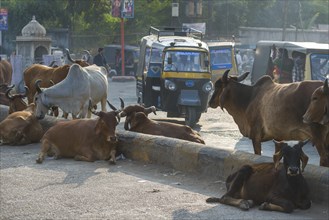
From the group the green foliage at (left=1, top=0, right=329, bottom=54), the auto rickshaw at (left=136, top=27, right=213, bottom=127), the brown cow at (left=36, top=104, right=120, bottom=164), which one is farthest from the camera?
the green foliage at (left=1, top=0, right=329, bottom=54)

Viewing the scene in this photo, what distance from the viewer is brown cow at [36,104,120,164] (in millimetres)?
10516

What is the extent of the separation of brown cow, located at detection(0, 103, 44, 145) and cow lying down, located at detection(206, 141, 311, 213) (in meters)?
5.56

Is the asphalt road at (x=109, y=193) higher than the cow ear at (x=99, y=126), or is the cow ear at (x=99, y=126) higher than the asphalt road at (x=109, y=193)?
the cow ear at (x=99, y=126)

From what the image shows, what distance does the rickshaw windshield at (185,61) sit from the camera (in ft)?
55.6

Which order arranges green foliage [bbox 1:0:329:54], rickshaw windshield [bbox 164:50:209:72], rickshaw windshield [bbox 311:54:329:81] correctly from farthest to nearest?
green foliage [bbox 1:0:329:54], rickshaw windshield [bbox 164:50:209:72], rickshaw windshield [bbox 311:54:329:81]

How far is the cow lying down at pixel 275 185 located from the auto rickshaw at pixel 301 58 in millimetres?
8479

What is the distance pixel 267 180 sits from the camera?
7.50 meters

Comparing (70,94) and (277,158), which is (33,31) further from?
(277,158)

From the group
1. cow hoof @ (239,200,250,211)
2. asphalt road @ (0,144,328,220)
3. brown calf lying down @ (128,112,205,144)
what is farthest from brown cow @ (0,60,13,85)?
cow hoof @ (239,200,250,211)

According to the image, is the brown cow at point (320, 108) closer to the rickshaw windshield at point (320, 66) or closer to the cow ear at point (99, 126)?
the cow ear at point (99, 126)

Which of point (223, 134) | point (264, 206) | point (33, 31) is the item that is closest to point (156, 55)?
point (223, 134)

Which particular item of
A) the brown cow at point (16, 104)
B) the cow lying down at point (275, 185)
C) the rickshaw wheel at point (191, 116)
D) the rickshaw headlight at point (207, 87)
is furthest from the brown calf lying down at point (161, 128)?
the rickshaw headlight at point (207, 87)

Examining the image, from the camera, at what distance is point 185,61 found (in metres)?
17.0

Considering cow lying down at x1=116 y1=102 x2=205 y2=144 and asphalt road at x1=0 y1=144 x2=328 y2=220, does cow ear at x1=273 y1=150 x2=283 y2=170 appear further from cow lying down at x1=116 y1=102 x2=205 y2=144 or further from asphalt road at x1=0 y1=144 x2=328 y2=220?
cow lying down at x1=116 y1=102 x2=205 y2=144
